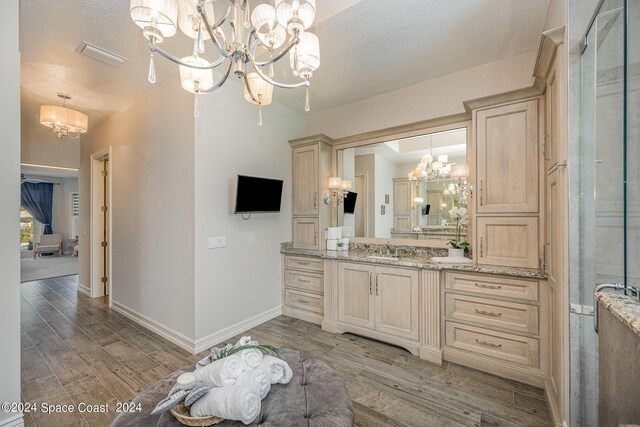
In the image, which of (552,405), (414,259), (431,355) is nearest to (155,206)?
(414,259)

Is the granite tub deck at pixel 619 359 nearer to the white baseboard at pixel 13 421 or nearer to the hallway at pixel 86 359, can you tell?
the hallway at pixel 86 359

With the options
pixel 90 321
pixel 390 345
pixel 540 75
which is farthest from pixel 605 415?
pixel 90 321

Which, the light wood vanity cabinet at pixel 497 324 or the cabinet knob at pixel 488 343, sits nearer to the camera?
the light wood vanity cabinet at pixel 497 324

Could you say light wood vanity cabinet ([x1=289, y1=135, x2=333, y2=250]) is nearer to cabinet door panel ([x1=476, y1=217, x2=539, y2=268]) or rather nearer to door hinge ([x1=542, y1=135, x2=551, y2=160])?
cabinet door panel ([x1=476, y1=217, x2=539, y2=268])

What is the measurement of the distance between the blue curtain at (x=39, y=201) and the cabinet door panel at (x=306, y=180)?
10.3 metres

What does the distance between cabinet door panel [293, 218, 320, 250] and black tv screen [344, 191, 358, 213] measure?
47cm

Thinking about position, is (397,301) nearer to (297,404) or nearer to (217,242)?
(297,404)

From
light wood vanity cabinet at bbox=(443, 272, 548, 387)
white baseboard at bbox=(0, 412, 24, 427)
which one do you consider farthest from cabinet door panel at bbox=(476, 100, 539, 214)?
white baseboard at bbox=(0, 412, 24, 427)

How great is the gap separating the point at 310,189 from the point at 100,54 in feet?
8.46

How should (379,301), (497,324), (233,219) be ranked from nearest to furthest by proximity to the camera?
(497,324), (379,301), (233,219)

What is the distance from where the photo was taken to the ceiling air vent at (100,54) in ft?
7.90

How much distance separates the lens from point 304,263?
352 centimetres

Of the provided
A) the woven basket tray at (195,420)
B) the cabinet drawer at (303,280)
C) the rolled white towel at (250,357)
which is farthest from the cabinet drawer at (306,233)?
the woven basket tray at (195,420)

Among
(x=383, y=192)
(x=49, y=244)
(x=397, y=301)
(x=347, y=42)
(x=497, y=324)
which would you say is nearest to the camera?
(x=497, y=324)
